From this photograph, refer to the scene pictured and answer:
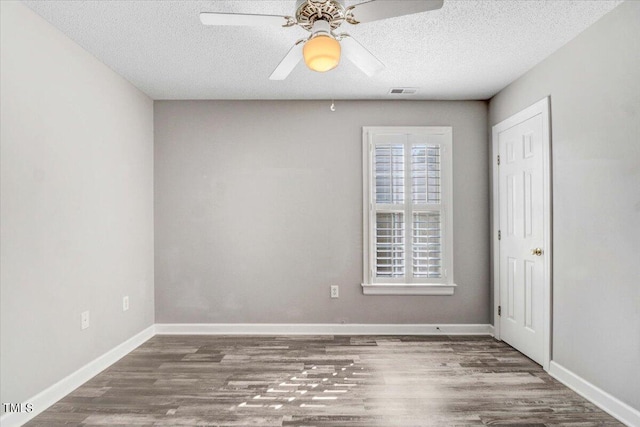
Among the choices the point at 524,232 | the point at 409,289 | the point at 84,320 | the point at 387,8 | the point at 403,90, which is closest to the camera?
the point at 387,8

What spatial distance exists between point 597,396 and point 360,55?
2633mm

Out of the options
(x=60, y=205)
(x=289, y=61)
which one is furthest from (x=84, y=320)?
(x=289, y=61)

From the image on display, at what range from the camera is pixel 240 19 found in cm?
177

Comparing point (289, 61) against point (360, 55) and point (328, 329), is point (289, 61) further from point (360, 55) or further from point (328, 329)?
point (328, 329)

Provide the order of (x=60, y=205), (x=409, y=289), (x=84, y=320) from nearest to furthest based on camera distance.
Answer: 1. (x=60, y=205)
2. (x=84, y=320)
3. (x=409, y=289)

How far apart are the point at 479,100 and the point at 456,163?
0.72 meters

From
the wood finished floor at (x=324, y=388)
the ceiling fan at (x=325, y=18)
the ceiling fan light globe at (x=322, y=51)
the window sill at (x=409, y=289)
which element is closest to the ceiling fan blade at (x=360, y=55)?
the ceiling fan at (x=325, y=18)

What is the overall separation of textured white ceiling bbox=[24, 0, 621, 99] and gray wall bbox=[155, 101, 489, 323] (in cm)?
32

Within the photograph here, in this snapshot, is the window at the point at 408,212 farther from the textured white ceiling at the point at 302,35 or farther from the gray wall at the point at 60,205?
the gray wall at the point at 60,205

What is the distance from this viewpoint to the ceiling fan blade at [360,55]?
77.7 inches

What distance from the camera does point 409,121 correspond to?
3.96 m

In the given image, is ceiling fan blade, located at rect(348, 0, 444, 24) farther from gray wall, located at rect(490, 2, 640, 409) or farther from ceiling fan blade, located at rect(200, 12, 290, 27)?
gray wall, located at rect(490, 2, 640, 409)

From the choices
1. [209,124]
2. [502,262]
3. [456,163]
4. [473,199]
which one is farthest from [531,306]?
[209,124]

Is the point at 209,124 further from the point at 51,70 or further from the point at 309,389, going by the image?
the point at 309,389
